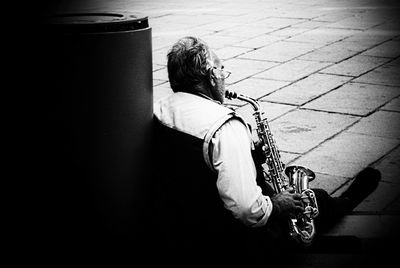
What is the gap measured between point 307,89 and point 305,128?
47.6 inches

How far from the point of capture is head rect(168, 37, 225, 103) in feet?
9.86

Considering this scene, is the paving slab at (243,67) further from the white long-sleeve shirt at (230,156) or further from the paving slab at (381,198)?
the white long-sleeve shirt at (230,156)

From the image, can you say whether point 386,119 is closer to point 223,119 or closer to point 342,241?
point 342,241

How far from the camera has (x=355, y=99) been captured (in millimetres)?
6500

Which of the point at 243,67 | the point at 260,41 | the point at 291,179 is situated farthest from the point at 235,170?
the point at 260,41

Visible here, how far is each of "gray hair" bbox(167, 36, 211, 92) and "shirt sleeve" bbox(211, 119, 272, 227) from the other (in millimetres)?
284

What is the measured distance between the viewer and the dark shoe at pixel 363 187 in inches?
165

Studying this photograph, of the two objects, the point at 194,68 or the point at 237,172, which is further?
the point at 194,68

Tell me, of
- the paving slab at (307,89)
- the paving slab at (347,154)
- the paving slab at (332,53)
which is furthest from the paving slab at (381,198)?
the paving slab at (332,53)

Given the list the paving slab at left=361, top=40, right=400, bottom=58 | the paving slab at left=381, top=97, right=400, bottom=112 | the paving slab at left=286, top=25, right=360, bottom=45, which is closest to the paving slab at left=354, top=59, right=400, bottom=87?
the paving slab at left=361, top=40, right=400, bottom=58

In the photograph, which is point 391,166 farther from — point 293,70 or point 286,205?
point 293,70

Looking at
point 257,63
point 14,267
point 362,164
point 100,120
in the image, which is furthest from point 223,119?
point 257,63

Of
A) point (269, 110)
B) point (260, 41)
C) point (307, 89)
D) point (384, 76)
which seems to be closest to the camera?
point (269, 110)

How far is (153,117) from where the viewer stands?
310cm
